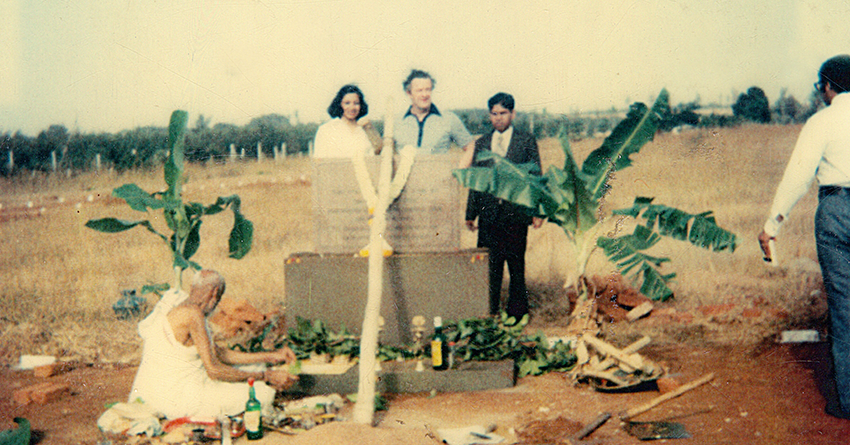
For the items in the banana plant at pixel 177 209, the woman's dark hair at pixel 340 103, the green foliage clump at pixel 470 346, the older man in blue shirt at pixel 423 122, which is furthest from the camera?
the older man in blue shirt at pixel 423 122

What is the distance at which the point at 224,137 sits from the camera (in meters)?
8.11

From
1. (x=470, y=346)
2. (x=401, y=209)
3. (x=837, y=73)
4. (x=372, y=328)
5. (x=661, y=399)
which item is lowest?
(x=661, y=399)

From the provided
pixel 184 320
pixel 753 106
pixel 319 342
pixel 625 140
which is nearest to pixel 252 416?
pixel 184 320

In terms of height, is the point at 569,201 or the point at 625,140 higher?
the point at 625,140

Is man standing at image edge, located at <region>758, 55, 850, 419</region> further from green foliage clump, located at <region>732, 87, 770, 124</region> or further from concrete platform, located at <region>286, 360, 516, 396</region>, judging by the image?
green foliage clump, located at <region>732, 87, 770, 124</region>

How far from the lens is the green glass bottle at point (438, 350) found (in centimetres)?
543

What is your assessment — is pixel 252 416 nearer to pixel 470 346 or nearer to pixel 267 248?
pixel 470 346

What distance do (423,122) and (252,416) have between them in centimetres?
345

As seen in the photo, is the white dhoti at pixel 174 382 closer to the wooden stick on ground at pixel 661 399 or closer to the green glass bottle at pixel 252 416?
the green glass bottle at pixel 252 416

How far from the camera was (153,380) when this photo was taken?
15.1 ft

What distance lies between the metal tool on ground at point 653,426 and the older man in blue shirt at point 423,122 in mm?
3165

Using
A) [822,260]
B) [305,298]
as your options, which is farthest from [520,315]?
[822,260]

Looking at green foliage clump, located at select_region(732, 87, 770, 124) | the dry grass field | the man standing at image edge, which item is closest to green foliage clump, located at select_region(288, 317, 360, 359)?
the dry grass field

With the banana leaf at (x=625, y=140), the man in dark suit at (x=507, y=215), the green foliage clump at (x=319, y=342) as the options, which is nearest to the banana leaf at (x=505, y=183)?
the banana leaf at (x=625, y=140)
